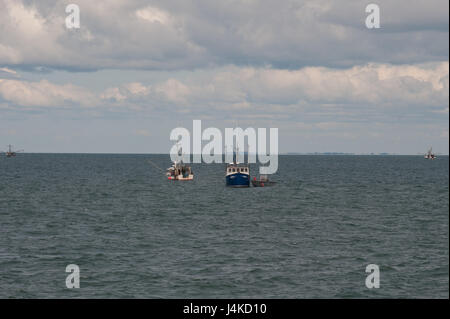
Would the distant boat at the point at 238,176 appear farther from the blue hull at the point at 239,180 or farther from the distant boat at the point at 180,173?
the distant boat at the point at 180,173

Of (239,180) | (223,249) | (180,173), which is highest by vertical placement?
(180,173)

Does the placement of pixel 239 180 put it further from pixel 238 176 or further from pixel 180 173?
pixel 180 173

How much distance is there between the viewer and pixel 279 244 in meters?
49.0

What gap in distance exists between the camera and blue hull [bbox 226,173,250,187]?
4493 inches

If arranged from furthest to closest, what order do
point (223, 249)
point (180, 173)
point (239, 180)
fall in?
point (180, 173) < point (239, 180) < point (223, 249)

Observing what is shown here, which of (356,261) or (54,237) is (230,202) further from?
(356,261)

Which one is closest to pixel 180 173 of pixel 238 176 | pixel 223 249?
pixel 238 176

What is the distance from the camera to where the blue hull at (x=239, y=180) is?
374 feet

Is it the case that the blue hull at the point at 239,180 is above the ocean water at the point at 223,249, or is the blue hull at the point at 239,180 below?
above

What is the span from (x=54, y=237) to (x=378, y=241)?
1277 inches

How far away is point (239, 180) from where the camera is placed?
11469cm

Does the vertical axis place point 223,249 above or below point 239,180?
below

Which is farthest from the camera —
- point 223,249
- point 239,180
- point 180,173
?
point 180,173

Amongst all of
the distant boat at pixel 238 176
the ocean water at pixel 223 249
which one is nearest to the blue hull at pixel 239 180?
the distant boat at pixel 238 176
